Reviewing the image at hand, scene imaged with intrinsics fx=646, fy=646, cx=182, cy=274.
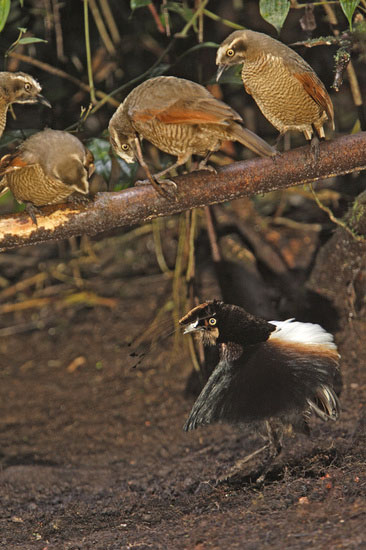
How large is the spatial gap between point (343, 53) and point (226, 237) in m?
1.52

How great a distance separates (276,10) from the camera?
1.84 metres

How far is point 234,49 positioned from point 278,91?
6.6 inches

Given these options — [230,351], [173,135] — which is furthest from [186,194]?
[230,351]

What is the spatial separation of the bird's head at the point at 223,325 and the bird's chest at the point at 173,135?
44cm

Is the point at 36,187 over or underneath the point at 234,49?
underneath

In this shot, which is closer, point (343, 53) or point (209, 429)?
point (343, 53)

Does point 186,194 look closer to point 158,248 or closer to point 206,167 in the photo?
point 206,167

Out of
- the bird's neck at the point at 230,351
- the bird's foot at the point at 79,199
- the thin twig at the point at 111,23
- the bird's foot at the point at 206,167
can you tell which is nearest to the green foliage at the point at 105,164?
the bird's foot at the point at 79,199

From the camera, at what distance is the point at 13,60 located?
2.96 meters

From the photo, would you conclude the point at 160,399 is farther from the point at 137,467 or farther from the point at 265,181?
the point at 265,181

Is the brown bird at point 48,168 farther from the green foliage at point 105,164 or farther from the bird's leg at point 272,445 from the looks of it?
the bird's leg at point 272,445

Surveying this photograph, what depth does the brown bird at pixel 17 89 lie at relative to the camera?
1.81 m

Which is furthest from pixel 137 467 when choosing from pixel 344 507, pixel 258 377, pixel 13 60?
pixel 13 60

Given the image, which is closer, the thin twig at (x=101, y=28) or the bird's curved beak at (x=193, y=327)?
the bird's curved beak at (x=193, y=327)
